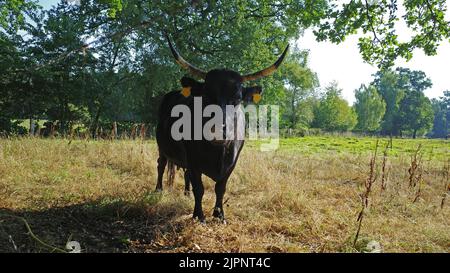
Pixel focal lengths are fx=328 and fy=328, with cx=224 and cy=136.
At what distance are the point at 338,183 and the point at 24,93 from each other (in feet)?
66.9

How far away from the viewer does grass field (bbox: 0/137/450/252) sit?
378 centimetres

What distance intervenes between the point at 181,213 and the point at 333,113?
182 ft

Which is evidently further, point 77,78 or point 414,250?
point 77,78

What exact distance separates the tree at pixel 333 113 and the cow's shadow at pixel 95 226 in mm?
55480

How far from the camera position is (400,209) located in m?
5.77

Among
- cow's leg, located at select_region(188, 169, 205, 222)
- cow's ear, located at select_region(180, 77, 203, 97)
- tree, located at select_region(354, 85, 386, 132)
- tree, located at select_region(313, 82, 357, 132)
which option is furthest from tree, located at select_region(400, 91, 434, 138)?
cow's leg, located at select_region(188, 169, 205, 222)

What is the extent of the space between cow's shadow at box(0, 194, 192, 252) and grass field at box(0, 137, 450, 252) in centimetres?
1

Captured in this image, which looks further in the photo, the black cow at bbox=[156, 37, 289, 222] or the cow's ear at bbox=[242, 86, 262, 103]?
the cow's ear at bbox=[242, 86, 262, 103]

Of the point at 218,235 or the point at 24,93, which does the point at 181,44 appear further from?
the point at 218,235

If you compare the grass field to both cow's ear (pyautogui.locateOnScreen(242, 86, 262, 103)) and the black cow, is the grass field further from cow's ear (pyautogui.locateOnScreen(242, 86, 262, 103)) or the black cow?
cow's ear (pyautogui.locateOnScreen(242, 86, 262, 103))

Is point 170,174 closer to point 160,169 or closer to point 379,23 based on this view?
point 160,169

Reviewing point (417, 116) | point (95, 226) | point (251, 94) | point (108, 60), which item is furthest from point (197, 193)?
point (417, 116)

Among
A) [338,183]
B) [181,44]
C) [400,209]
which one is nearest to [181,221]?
[400,209]
